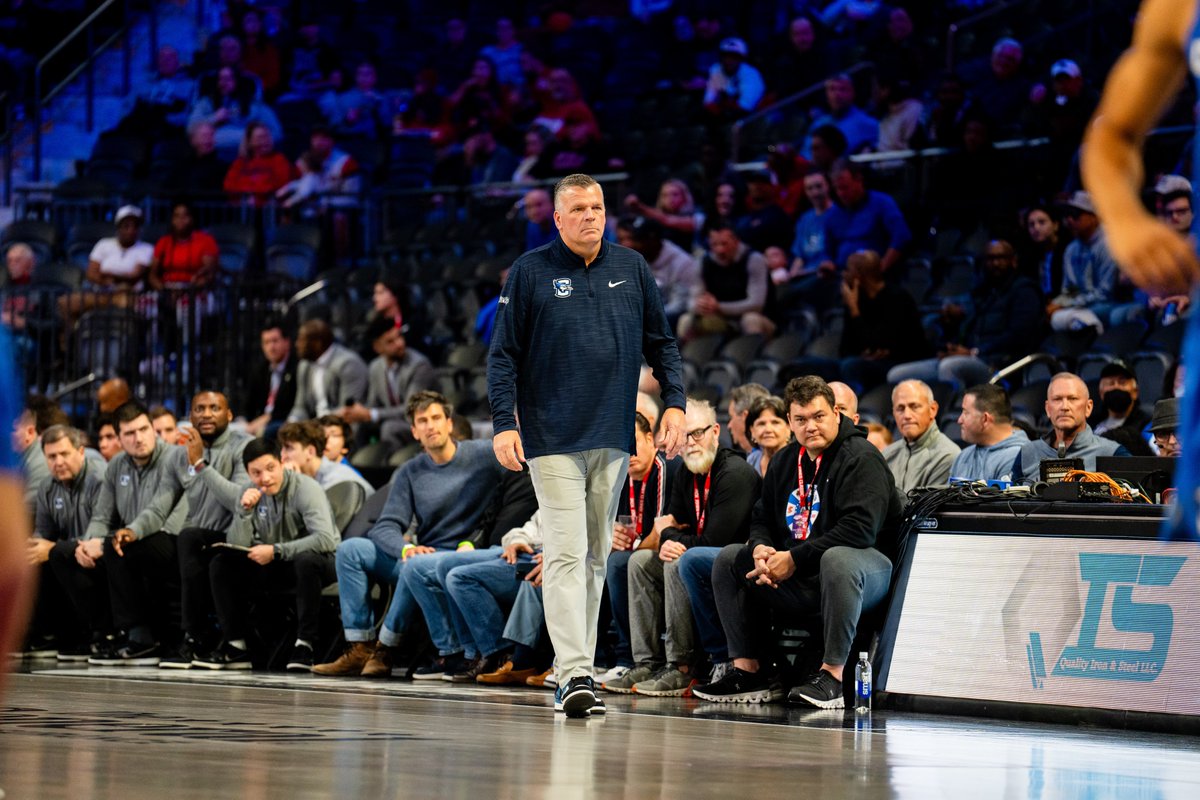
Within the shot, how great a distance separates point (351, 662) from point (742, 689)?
2521 millimetres

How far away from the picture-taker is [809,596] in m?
7.20

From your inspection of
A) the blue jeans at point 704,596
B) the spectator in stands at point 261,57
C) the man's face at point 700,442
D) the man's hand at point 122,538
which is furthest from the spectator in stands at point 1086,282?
the spectator in stands at point 261,57

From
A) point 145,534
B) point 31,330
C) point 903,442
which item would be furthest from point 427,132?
point 903,442

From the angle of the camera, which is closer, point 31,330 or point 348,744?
point 348,744

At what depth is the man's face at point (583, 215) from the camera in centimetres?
635

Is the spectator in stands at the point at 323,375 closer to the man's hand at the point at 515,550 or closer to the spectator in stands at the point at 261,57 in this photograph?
the man's hand at the point at 515,550

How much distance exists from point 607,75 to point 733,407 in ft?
31.2

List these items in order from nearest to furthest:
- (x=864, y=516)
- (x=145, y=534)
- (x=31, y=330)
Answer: (x=864, y=516)
(x=145, y=534)
(x=31, y=330)

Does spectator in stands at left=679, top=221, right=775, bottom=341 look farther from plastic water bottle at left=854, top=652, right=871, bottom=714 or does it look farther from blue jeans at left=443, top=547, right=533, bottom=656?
plastic water bottle at left=854, top=652, right=871, bottom=714

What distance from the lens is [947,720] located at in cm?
651

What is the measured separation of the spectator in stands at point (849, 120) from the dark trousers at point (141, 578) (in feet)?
21.8

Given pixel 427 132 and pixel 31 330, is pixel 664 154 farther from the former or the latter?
pixel 31 330

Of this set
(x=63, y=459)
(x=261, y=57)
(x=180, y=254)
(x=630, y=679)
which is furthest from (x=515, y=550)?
(x=261, y=57)

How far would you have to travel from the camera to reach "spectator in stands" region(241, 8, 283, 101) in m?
19.3
